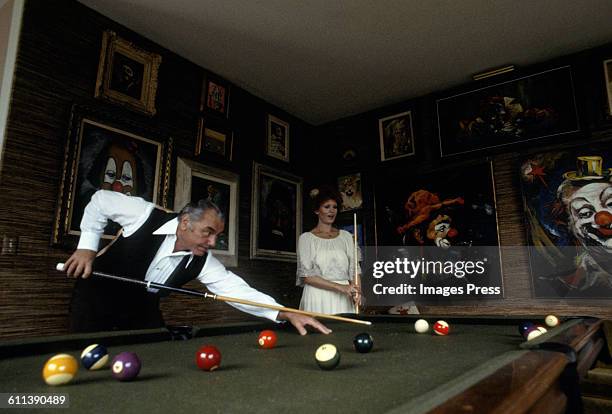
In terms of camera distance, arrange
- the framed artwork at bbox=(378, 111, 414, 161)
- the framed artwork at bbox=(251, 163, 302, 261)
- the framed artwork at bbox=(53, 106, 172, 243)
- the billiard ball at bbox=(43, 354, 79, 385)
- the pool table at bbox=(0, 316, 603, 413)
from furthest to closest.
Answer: the framed artwork at bbox=(378, 111, 414, 161) → the framed artwork at bbox=(251, 163, 302, 261) → the framed artwork at bbox=(53, 106, 172, 243) → the billiard ball at bbox=(43, 354, 79, 385) → the pool table at bbox=(0, 316, 603, 413)

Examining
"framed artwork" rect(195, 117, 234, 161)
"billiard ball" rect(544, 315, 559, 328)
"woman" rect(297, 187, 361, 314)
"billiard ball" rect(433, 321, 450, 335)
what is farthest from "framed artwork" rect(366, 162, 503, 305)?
"billiard ball" rect(433, 321, 450, 335)

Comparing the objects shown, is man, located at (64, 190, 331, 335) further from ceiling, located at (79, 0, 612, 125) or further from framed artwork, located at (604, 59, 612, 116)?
framed artwork, located at (604, 59, 612, 116)

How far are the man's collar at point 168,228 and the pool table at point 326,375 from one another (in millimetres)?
854

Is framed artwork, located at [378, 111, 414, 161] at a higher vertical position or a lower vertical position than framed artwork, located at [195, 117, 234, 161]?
higher

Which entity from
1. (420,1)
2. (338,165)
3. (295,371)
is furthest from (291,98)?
(295,371)

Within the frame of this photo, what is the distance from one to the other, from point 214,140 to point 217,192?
0.49 meters

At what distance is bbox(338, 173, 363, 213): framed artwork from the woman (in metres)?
1.19

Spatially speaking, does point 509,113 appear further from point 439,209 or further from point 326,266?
point 326,266

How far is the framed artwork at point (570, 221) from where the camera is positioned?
335 cm

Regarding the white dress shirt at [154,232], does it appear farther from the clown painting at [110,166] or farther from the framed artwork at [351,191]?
the framed artwork at [351,191]

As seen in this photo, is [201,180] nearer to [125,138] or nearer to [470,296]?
[125,138]

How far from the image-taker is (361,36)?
349cm

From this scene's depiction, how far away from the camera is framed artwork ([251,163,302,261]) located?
4.33 m

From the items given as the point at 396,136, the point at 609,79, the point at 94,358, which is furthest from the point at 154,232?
the point at 609,79
